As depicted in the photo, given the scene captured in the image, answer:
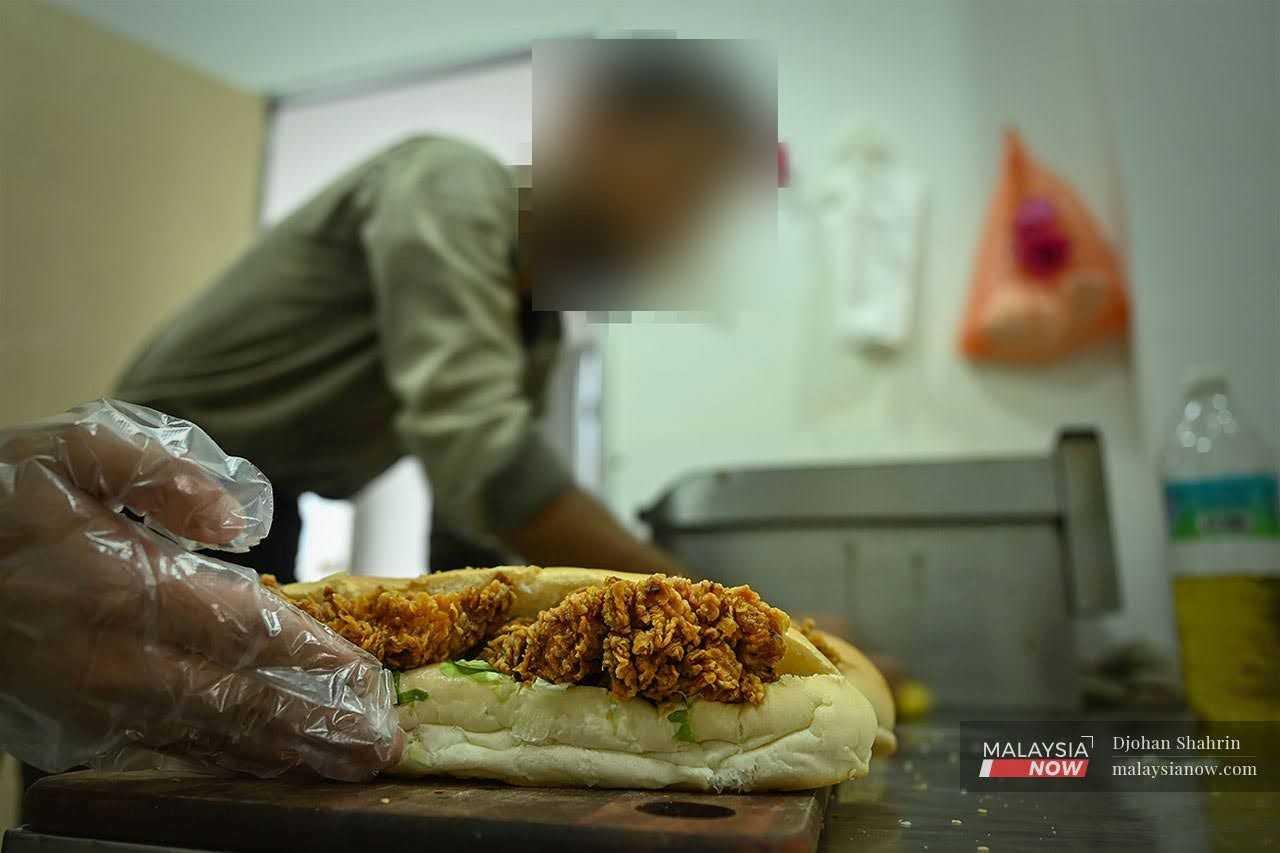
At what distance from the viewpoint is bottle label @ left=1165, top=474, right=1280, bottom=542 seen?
128cm

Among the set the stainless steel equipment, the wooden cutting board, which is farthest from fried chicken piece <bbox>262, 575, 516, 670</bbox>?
the stainless steel equipment

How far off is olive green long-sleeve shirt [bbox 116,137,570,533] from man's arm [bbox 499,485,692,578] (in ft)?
0.07

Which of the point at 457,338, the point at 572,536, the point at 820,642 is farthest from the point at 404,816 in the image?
the point at 457,338

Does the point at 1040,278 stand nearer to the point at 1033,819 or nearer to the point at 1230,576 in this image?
the point at 1230,576

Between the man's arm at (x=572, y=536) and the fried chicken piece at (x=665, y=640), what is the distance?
50cm

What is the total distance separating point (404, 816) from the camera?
0.48 metres

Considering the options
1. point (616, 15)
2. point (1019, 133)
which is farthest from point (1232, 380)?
point (616, 15)

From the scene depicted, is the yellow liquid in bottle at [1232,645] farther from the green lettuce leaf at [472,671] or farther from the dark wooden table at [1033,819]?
the green lettuce leaf at [472,671]

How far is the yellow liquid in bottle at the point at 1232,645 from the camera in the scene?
1.25 m

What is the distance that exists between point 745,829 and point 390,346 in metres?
0.95

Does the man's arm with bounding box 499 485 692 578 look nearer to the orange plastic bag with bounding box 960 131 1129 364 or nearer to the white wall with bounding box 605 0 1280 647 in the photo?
the white wall with bounding box 605 0 1280 647

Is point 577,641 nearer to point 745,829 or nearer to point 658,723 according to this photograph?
point 658,723

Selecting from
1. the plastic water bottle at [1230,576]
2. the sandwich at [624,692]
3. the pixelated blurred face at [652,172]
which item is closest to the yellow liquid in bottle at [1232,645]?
the plastic water bottle at [1230,576]

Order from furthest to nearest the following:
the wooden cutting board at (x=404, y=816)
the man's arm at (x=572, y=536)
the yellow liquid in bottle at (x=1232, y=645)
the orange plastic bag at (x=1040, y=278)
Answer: the orange plastic bag at (x=1040, y=278), the yellow liquid in bottle at (x=1232, y=645), the man's arm at (x=572, y=536), the wooden cutting board at (x=404, y=816)
